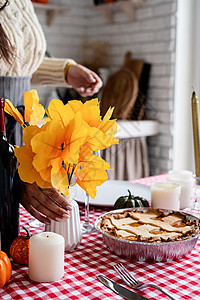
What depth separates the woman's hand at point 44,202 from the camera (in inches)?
34.2

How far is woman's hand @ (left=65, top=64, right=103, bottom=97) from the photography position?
1549mm

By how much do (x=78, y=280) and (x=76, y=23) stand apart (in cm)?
335

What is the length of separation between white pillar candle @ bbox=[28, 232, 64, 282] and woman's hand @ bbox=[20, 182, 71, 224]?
0.07m

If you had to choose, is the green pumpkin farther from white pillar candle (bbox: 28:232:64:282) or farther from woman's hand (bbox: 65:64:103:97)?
woman's hand (bbox: 65:64:103:97)

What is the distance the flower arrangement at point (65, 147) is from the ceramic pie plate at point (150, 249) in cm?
16

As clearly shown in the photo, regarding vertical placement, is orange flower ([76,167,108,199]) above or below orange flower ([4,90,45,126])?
below

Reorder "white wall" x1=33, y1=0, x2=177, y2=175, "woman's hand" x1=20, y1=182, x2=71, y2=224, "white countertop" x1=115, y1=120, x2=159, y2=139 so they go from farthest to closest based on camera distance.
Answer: "white wall" x1=33, y1=0, x2=177, y2=175 < "white countertop" x1=115, y1=120, x2=159, y2=139 < "woman's hand" x1=20, y1=182, x2=71, y2=224

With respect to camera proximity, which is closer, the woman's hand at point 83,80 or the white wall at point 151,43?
the woman's hand at point 83,80

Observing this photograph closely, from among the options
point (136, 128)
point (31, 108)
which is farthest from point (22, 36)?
point (136, 128)

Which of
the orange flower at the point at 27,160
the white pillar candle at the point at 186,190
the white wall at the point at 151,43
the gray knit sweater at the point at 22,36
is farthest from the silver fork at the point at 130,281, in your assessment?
the white wall at the point at 151,43

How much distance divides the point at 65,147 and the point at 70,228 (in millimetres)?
250

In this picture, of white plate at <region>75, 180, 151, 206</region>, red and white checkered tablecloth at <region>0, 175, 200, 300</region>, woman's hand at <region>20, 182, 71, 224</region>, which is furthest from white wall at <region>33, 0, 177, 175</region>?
woman's hand at <region>20, 182, 71, 224</region>

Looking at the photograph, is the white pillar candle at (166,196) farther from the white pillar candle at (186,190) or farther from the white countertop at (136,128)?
the white countertop at (136,128)

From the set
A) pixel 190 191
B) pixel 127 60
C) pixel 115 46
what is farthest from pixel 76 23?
pixel 190 191
